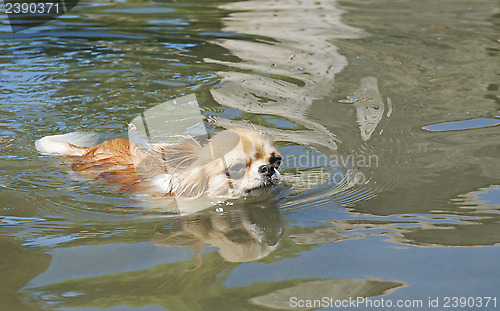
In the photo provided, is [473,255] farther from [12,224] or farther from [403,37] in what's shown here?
[403,37]

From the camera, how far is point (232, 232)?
395cm

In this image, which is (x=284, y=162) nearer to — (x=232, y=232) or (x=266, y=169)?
(x=266, y=169)

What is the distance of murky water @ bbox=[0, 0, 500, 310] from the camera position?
3.24m

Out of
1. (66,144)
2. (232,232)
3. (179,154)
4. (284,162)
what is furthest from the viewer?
(66,144)

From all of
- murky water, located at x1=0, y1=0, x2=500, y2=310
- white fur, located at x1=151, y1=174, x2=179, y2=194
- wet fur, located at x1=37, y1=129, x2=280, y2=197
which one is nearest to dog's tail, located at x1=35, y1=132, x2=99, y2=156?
murky water, located at x1=0, y1=0, x2=500, y2=310

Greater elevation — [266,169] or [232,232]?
[266,169]

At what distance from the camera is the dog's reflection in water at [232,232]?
11.9ft

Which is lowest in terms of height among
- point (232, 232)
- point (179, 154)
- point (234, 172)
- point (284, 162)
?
point (284, 162)

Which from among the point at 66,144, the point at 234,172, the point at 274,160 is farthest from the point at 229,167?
the point at 66,144

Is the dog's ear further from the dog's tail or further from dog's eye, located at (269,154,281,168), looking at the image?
the dog's tail

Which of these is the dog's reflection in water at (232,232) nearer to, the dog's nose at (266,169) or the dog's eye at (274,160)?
the dog's nose at (266,169)

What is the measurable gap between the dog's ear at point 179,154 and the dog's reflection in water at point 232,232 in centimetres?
49

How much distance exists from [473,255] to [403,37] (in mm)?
6295

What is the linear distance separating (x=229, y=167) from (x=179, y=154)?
423 millimetres
